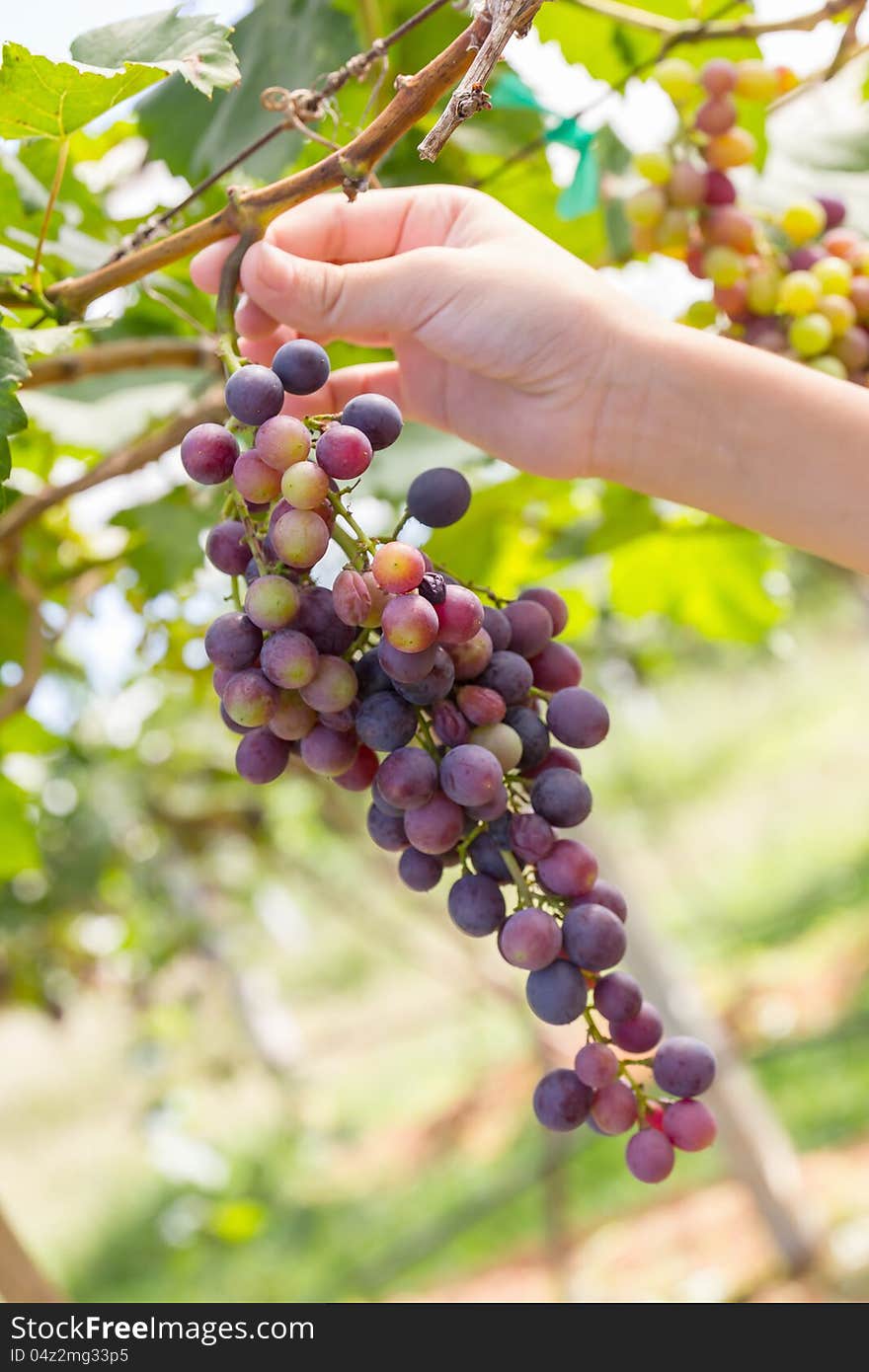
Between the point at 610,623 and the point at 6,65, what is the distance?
2677 mm

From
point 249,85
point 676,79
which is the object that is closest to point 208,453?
point 249,85

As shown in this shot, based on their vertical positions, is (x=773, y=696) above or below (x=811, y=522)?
below

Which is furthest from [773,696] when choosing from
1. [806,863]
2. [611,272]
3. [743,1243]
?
[611,272]

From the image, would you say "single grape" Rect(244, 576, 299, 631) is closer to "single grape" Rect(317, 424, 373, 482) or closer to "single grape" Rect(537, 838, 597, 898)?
"single grape" Rect(317, 424, 373, 482)

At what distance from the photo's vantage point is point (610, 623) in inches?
129

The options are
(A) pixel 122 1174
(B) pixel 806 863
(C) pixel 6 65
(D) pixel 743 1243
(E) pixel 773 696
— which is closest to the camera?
(C) pixel 6 65

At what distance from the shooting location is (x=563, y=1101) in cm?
69

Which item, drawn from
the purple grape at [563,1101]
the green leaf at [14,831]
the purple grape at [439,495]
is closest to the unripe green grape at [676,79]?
the purple grape at [439,495]

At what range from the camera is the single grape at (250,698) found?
0.66 metres

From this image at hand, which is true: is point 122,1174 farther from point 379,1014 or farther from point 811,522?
point 811,522

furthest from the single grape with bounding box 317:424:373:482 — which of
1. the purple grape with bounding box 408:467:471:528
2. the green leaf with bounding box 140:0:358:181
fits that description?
the green leaf with bounding box 140:0:358:181

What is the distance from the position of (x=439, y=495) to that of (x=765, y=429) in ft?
0.91

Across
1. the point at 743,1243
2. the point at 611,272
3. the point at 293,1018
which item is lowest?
the point at 293,1018

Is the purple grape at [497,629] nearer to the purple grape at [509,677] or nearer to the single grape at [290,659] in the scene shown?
the purple grape at [509,677]
